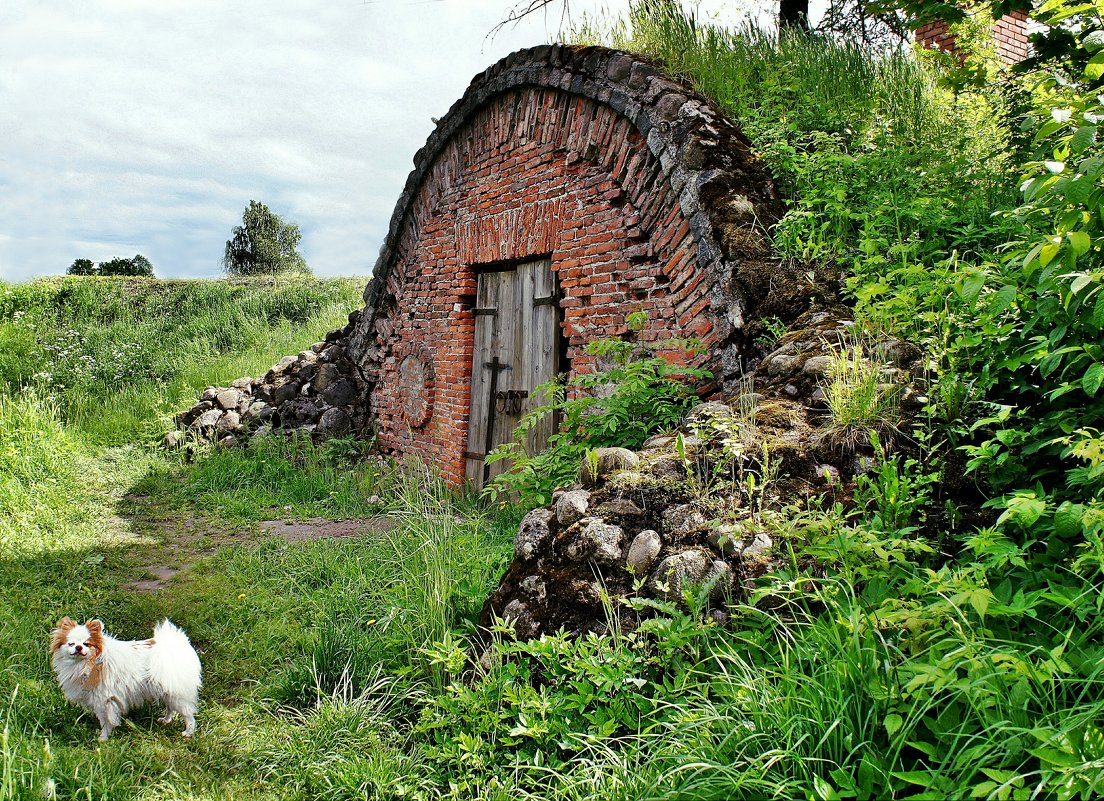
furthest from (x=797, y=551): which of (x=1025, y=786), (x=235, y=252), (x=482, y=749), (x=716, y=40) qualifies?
(x=235, y=252)

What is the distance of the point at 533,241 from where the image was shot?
23.3 ft

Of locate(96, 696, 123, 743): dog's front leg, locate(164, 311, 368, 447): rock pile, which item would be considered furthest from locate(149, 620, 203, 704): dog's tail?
locate(164, 311, 368, 447): rock pile

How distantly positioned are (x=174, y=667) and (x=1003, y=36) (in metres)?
13.3

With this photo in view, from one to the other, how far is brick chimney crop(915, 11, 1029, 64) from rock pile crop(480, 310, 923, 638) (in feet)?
30.5

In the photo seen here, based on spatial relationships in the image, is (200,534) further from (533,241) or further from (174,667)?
(533,241)

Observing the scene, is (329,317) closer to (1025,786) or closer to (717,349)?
(717,349)

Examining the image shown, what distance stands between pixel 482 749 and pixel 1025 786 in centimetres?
179

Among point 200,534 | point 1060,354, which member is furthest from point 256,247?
point 1060,354

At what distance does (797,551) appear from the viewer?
9.11ft

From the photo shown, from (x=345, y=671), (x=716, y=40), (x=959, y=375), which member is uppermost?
(x=716, y=40)

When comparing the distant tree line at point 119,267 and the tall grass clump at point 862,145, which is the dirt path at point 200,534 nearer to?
the tall grass clump at point 862,145

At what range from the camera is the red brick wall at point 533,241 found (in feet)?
19.3

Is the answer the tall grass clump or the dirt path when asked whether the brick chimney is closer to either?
the tall grass clump

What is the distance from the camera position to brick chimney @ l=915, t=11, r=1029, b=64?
10508 millimetres
